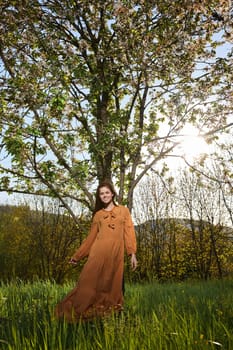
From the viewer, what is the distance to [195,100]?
11.0 m

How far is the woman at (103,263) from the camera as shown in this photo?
582 cm

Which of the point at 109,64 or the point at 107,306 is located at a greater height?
the point at 109,64

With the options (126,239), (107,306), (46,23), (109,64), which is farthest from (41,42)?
(107,306)

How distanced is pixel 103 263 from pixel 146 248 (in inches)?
391

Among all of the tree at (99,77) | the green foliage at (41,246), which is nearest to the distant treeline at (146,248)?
the green foliage at (41,246)

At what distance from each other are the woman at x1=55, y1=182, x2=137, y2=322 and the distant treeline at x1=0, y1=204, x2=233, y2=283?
9068 millimetres

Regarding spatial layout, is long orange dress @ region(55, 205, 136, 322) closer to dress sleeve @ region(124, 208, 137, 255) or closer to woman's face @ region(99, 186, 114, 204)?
dress sleeve @ region(124, 208, 137, 255)

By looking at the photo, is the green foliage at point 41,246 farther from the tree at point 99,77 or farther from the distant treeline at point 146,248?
the tree at point 99,77

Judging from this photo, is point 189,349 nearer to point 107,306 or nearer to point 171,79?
point 107,306

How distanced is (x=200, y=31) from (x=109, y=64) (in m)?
2.52

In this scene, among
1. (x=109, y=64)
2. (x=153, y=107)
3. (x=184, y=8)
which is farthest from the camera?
(x=153, y=107)

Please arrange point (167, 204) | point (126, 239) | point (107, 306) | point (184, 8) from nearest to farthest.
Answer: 1. point (107, 306)
2. point (126, 239)
3. point (184, 8)
4. point (167, 204)

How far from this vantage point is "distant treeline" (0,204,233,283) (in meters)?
15.7

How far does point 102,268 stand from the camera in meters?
6.08
